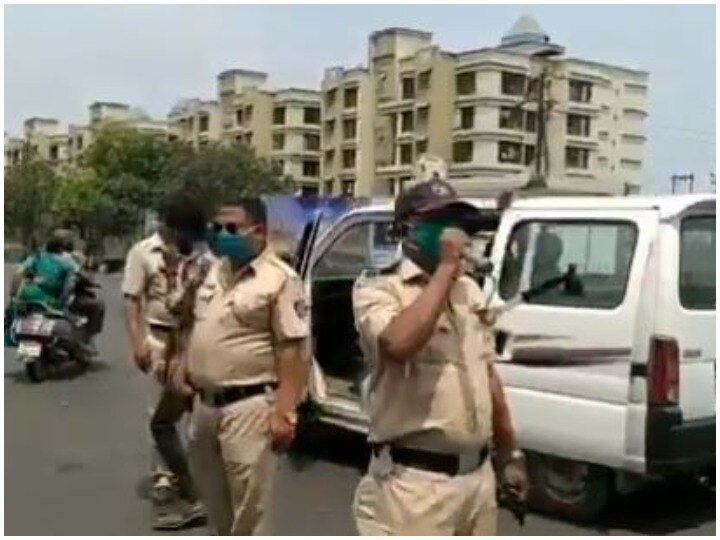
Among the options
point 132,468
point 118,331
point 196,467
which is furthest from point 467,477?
point 118,331

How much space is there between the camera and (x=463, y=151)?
6706cm

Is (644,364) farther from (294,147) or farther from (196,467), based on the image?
(294,147)

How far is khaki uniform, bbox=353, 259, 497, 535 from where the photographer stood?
2883 millimetres

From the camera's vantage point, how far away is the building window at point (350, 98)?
246 ft

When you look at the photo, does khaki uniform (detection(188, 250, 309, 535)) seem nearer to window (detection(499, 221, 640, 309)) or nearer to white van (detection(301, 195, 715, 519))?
white van (detection(301, 195, 715, 519))

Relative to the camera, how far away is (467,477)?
2938 mm

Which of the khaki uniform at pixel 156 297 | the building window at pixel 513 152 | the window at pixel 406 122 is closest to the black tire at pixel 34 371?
the khaki uniform at pixel 156 297

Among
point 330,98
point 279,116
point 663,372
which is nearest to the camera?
point 663,372

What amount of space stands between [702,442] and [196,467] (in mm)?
2237

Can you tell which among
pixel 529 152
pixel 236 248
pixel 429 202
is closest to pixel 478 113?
pixel 529 152

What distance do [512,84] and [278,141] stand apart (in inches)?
816

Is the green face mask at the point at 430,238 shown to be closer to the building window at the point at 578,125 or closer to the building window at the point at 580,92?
the building window at the point at 580,92

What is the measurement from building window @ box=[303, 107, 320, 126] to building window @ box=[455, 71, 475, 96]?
15.6 m

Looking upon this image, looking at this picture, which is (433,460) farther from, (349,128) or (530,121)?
(349,128)
